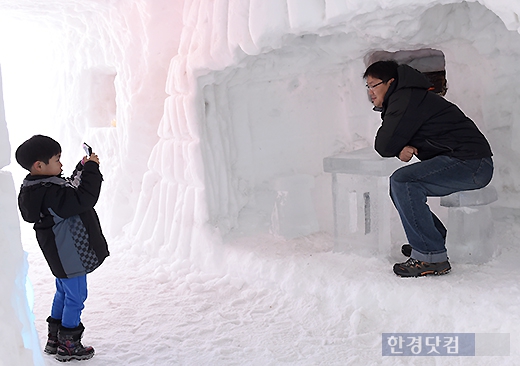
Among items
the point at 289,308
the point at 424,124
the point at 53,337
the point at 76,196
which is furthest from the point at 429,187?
the point at 53,337

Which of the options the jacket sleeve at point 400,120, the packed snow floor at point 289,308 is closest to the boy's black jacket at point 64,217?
the packed snow floor at point 289,308

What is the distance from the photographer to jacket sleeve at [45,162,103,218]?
6.60 ft

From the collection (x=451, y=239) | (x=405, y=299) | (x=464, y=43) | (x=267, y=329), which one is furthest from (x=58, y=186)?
(x=464, y=43)

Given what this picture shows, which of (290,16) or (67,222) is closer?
(67,222)

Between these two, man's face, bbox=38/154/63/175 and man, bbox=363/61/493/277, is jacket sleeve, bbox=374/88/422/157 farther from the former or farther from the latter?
man's face, bbox=38/154/63/175

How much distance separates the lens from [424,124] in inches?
94.7

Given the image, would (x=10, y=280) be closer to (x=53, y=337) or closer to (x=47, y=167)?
(x=47, y=167)

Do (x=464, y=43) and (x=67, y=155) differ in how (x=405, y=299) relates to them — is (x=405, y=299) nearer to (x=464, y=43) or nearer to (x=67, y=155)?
(x=464, y=43)

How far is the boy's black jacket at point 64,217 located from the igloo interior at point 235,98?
1.56 ft

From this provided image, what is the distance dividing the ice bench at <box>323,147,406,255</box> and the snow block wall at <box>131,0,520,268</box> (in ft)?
1.92

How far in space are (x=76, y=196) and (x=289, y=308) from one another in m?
1.15

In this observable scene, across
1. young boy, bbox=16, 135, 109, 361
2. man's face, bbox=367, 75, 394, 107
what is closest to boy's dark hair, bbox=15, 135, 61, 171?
young boy, bbox=16, 135, 109, 361

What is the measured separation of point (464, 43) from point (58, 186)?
218 centimetres

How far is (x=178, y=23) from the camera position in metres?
3.82
